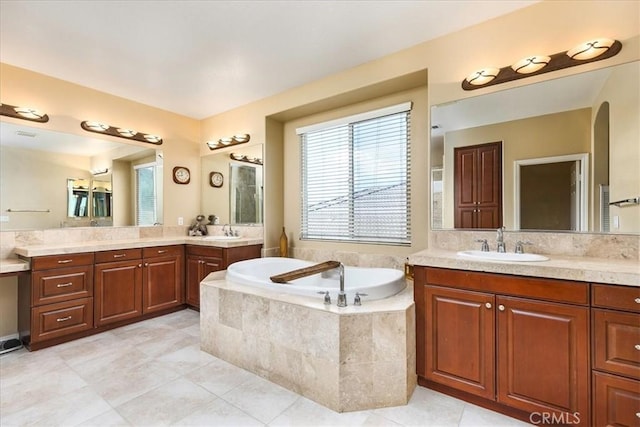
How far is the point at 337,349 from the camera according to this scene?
1.77 m

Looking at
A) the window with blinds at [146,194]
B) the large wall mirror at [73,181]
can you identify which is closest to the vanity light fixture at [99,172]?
the large wall mirror at [73,181]

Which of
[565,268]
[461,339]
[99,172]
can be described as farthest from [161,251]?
[565,268]

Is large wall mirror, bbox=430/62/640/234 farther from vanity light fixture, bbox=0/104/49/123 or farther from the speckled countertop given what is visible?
vanity light fixture, bbox=0/104/49/123

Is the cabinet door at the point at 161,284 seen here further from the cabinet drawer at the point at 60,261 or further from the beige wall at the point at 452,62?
the beige wall at the point at 452,62

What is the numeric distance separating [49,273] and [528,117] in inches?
164

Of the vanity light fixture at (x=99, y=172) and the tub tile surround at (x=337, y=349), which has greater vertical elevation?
the vanity light fixture at (x=99, y=172)

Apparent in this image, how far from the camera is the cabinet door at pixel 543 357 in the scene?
58.6 inches

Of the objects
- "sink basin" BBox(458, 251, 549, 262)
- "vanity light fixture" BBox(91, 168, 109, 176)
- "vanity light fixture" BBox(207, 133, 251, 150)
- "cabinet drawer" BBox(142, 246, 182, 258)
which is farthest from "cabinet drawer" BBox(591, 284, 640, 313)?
"vanity light fixture" BBox(91, 168, 109, 176)

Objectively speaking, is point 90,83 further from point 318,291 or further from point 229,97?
point 318,291

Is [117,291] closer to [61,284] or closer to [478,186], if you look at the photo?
[61,284]

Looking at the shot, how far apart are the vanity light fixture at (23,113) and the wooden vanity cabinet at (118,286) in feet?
4.82

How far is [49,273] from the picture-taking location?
2641 millimetres

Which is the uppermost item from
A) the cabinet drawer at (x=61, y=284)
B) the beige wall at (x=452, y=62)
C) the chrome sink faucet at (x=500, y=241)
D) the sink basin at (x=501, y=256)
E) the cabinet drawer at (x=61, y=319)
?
the beige wall at (x=452, y=62)

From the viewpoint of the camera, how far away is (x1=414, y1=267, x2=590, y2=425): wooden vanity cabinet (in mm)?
1506
